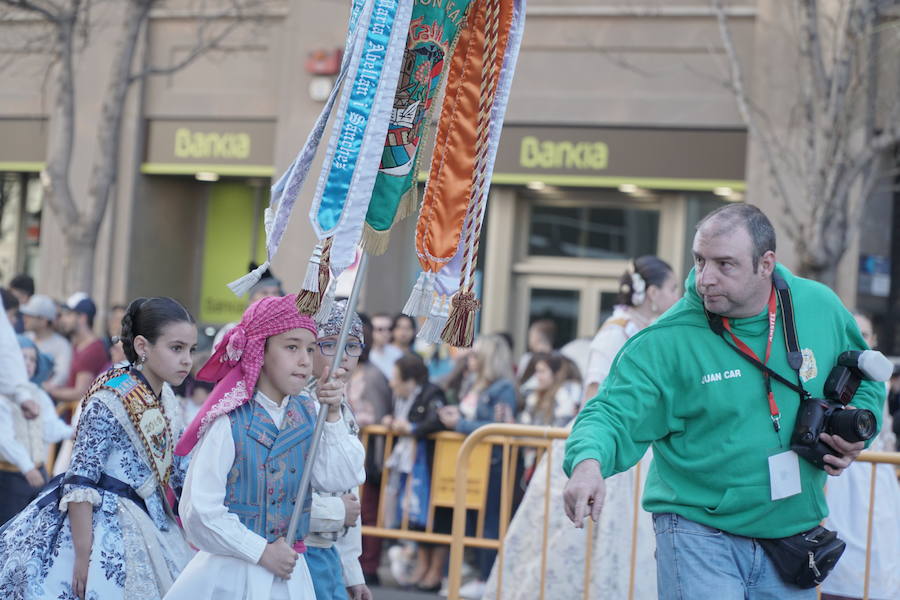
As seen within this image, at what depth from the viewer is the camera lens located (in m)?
4.07

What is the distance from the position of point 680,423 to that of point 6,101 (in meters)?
16.8

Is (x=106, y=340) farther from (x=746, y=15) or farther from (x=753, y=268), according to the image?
(x=753, y=268)

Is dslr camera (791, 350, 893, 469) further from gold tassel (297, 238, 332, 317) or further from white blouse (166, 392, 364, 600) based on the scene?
white blouse (166, 392, 364, 600)

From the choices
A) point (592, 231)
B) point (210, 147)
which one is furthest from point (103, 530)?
point (210, 147)

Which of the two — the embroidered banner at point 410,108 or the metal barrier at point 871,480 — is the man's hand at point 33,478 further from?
the metal barrier at point 871,480

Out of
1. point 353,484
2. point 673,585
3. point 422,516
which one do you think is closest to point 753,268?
point 673,585

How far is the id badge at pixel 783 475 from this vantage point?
4137mm

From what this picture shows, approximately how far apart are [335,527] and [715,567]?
1511 mm

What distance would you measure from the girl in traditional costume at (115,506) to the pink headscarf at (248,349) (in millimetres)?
534

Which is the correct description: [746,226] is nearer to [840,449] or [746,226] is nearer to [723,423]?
[723,423]

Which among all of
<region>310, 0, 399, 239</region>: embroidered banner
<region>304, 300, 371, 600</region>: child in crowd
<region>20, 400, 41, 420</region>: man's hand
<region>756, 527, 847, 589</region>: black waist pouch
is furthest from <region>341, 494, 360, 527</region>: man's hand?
<region>20, 400, 41, 420</region>: man's hand

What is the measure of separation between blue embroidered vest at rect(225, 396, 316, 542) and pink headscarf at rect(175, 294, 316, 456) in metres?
0.07

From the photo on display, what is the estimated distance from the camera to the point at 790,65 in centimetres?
1465

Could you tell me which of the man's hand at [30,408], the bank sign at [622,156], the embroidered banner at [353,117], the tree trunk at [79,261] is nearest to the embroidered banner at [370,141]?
the embroidered banner at [353,117]
